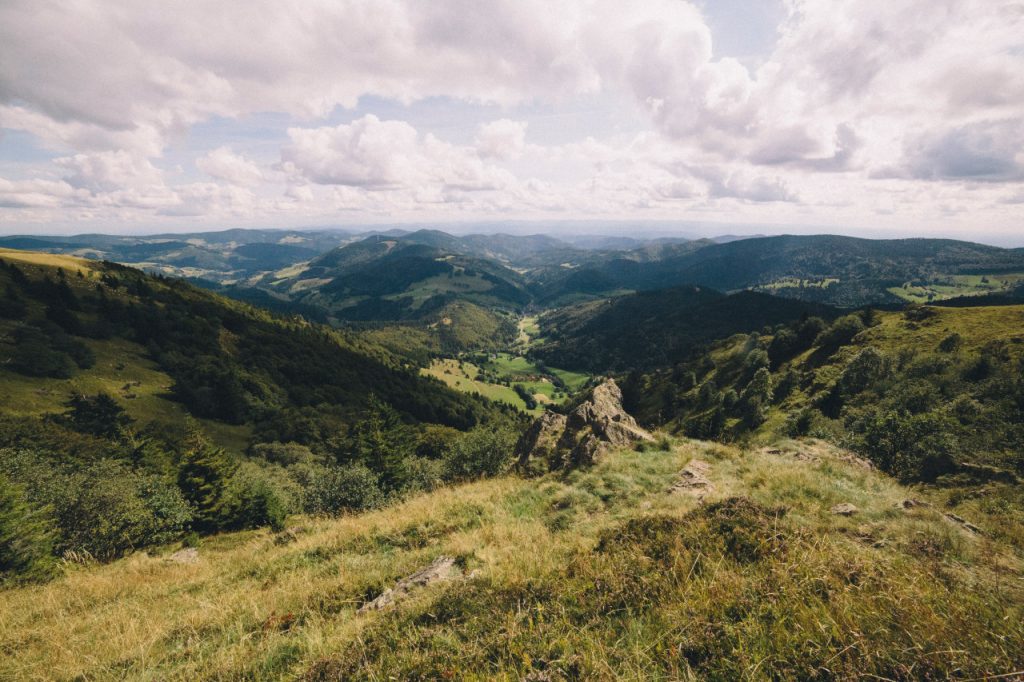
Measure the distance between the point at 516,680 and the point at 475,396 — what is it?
190687 mm

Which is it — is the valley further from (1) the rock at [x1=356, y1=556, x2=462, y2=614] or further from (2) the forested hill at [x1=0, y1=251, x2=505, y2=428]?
(2) the forested hill at [x1=0, y1=251, x2=505, y2=428]

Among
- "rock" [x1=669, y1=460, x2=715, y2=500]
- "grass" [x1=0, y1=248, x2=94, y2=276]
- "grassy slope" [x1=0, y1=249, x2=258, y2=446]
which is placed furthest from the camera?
"grass" [x1=0, y1=248, x2=94, y2=276]

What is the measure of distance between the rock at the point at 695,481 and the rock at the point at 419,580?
7.42 meters

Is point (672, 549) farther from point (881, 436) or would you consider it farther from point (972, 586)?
point (881, 436)

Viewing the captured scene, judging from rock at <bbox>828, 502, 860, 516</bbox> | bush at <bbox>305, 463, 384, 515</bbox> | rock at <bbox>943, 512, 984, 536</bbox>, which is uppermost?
rock at <bbox>828, 502, 860, 516</bbox>

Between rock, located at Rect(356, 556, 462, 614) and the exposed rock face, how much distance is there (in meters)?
8.73

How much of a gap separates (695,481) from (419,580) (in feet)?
31.3

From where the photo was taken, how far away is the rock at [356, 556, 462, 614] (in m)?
7.14

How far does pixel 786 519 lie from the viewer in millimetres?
7930

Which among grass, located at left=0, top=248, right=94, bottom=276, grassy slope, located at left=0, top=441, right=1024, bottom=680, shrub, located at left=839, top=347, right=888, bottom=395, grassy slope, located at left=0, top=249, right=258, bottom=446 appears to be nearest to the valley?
grassy slope, located at left=0, top=441, right=1024, bottom=680

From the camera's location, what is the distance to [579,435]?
67.5 ft

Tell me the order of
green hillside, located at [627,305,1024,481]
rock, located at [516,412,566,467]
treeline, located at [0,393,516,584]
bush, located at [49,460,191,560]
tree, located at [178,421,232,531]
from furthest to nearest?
tree, located at [178,421,232,531]
green hillside, located at [627,305,1024,481]
bush, located at [49,460,191,560]
treeline, located at [0,393,516,584]
rock, located at [516,412,566,467]

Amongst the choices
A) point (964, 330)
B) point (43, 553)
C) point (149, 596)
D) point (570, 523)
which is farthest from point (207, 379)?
point (964, 330)

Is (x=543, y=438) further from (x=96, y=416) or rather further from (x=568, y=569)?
(x=96, y=416)
